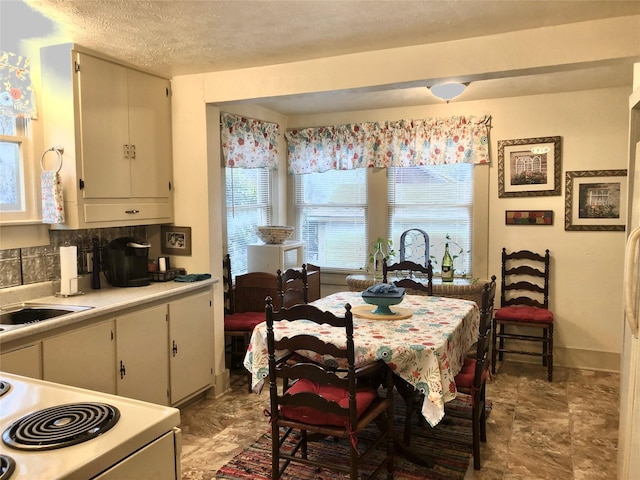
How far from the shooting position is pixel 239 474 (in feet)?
8.83

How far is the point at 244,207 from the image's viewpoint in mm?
4754

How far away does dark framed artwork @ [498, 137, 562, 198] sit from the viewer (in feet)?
14.4

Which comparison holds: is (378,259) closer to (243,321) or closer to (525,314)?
(525,314)

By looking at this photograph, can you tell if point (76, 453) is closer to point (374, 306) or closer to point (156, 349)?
point (156, 349)

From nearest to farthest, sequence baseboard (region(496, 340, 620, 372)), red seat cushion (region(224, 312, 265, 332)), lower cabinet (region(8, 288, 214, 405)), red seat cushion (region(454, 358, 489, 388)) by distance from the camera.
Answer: lower cabinet (region(8, 288, 214, 405)), red seat cushion (region(454, 358, 489, 388)), red seat cushion (region(224, 312, 265, 332)), baseboard (region(496, 340, 620, 372))

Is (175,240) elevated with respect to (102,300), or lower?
elevated

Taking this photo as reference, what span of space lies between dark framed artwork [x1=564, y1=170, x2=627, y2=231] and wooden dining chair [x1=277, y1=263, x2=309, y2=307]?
2384 millimetres

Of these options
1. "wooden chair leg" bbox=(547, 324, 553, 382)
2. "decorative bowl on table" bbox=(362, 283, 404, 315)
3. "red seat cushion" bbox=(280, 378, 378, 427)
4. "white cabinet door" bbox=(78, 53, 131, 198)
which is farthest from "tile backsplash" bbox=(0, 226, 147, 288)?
"wooden chair leg" bbox=(547, 324, 553, 382)

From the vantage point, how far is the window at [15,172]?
2.87 metres

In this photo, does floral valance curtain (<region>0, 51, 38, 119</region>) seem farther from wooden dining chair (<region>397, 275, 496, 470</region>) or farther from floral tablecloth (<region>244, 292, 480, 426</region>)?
wooden dining chair (<region>397, 275, 496, 470</region>)

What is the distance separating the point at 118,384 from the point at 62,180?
4.07 feet

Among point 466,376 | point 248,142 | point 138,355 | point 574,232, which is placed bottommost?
point 466,376

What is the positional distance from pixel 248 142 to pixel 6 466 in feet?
12.4

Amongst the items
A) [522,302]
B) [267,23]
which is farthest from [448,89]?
[522,302]
